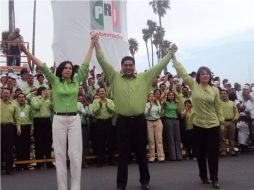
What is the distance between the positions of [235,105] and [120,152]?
6.85m

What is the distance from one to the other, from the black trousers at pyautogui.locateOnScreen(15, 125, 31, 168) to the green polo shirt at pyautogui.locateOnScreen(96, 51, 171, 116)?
434cm

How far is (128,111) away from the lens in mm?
6395

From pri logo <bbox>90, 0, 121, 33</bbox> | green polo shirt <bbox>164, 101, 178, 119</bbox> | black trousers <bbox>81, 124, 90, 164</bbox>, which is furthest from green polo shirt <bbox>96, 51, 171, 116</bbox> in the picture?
pri logo <bbox>90, 0, 121, 33</bbox>

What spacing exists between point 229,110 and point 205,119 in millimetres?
5700

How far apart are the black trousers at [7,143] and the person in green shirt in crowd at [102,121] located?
2.06 m

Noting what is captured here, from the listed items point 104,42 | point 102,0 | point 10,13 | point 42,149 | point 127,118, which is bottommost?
point 42,149

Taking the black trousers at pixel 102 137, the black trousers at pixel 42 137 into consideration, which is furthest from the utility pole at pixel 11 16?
the black trousers at pixel 102 137

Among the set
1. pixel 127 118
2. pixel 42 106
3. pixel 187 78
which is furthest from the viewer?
pixel 42 106

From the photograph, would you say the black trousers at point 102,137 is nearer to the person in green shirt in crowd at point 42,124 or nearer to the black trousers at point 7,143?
the person in green shirt in crowd at point 42,124

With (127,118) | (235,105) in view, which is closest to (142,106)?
(127,118)

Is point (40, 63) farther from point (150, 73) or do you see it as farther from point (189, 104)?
point (189, 104)

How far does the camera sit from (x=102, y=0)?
15602 millimetres

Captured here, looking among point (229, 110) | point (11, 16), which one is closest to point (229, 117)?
point (229, 110)

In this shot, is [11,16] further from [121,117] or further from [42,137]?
[121,117]
